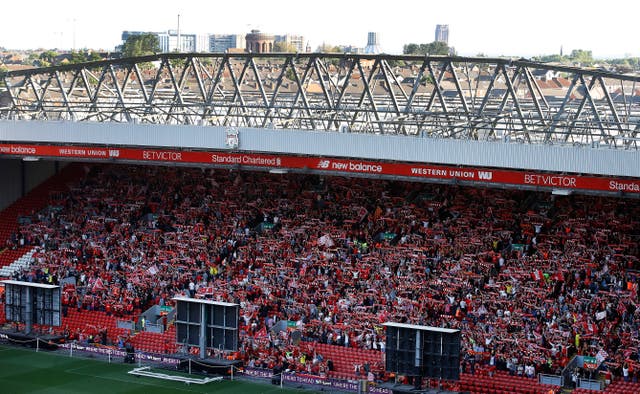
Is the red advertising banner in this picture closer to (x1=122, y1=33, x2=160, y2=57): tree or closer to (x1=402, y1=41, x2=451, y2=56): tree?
(x1=402, y1=41, x2=451, y2=56): tree

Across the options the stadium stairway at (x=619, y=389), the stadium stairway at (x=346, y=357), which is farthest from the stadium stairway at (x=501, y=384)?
the stadium stairway at (x=346, y=357)

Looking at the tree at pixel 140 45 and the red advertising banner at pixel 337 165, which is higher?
the tree at pixel 140 45

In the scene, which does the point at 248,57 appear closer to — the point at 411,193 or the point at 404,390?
the point at 411,193

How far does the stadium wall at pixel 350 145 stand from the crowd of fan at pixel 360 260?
3160 mm

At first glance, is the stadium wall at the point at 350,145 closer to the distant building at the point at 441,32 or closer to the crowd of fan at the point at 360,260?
the crowd of fan at the point at 360,260

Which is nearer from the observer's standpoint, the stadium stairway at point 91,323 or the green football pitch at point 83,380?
the green football pitch at point 83,380

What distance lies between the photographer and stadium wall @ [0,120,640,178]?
31.1 meters

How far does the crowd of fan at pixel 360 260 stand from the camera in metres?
30.9

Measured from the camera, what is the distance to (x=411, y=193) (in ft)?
126

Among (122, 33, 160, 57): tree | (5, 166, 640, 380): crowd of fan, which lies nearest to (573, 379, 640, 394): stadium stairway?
(5, 166, 640, 380): crowd of fan

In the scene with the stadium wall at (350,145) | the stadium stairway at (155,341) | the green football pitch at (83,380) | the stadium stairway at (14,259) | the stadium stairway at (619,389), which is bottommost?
the green football pitch at (83,380)

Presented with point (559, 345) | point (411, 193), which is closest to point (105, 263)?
point (411, 193)

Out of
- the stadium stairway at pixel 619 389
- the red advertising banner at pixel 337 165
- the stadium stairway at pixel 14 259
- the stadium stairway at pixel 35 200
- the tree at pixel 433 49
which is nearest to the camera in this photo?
the stadium stairway at pixel 619 389

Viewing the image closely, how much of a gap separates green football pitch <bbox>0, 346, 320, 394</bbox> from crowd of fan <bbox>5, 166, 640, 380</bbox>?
1.93m
